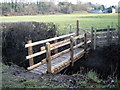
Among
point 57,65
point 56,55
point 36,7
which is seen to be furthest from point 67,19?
point 57,65

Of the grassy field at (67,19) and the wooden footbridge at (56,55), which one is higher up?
the grassy field at (67,19)

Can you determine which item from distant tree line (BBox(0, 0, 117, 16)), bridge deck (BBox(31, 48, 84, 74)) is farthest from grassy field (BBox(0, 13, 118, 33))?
bridge deck (BBox(31, 48, 84, 74))

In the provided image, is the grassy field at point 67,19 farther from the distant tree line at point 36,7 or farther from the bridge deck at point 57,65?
the bridge deck at point 57,65

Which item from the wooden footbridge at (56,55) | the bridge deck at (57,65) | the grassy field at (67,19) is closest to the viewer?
the wooden footbridge at (56,55)

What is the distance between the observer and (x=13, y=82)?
5066mm

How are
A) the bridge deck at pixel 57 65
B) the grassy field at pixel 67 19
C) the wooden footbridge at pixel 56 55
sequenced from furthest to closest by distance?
the grassy field at pixel 67 19 → the bridge deck at pixel 57 65 → the wooden footbridge at pixel 56 55

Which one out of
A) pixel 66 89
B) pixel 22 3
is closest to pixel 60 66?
pixel 66 89

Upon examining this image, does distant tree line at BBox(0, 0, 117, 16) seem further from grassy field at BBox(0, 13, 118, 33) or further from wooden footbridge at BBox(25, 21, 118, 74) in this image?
wooden footbridge at BBox(25, 21, 118, 74)

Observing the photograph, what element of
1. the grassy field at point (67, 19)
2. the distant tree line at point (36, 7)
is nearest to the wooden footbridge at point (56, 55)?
the grassy field at point (67, 19)

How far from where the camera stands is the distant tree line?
1675 centimetres

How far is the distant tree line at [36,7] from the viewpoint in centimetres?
1675

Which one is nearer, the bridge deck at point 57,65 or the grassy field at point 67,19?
the bridge deck at point 57,65

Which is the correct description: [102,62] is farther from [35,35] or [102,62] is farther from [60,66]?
[35,35]

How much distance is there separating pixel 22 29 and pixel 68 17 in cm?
937
